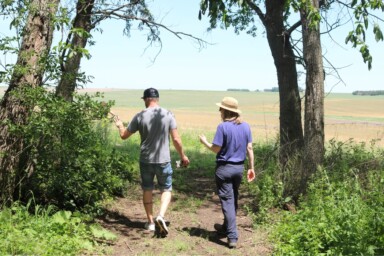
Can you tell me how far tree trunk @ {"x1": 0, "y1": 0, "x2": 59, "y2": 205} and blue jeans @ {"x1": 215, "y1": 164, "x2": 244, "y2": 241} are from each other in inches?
110

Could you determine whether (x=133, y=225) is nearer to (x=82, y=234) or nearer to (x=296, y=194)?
(x=82, y=234)

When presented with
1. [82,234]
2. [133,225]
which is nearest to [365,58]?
[133,225]

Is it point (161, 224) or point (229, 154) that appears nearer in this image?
point (229, 154)

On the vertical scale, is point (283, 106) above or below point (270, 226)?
above

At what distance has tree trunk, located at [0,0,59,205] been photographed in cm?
615

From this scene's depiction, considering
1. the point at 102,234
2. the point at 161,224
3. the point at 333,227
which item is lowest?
the point at 102,234

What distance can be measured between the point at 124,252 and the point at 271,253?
1883mm

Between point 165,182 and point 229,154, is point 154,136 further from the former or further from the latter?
point 229,154

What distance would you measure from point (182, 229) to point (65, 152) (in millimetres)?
2076

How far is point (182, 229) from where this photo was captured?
21.7 feet

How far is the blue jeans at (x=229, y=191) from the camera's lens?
19.3ft

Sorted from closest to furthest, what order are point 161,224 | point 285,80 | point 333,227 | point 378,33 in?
point 333,227 < point 161,224 < point 378,33 < point 285,80

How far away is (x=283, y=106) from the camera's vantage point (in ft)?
32.9

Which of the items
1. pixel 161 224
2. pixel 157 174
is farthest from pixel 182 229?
pixel 157 174
